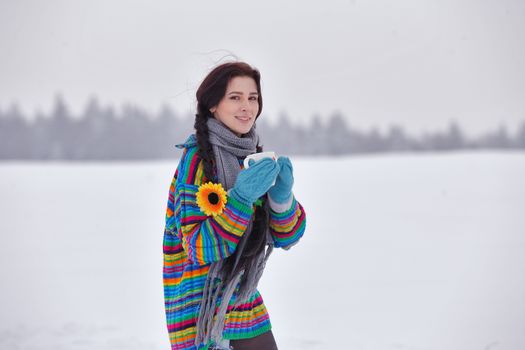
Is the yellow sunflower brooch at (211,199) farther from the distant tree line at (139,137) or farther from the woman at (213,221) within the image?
the distant tree line at (139,137)

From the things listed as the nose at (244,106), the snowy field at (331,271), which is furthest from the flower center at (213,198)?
the snowy field at (331,271)

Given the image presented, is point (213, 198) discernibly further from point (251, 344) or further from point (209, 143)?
point (251, 344)

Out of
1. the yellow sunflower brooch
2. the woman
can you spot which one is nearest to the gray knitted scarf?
A: the woman

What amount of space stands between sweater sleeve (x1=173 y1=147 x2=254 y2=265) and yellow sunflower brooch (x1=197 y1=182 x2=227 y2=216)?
18mm

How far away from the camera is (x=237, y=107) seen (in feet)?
5.81

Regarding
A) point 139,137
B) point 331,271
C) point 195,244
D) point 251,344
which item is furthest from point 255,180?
point 139,137

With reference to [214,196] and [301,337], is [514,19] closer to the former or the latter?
[301,337]

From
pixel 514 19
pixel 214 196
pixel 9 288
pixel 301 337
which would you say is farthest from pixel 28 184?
pixel 514 19

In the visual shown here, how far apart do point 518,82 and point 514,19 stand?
2.26 metres

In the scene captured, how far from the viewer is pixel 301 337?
3.77 metres

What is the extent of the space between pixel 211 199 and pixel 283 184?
259 millimetres

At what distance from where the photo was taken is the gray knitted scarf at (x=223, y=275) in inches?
67.1

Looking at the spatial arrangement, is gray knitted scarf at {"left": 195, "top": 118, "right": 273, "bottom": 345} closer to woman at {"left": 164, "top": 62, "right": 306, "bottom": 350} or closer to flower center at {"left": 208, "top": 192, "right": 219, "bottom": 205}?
woman at {"left": 164, "top": 62, "right": 306, "bottom": 350}

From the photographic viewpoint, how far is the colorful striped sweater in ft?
5.13
